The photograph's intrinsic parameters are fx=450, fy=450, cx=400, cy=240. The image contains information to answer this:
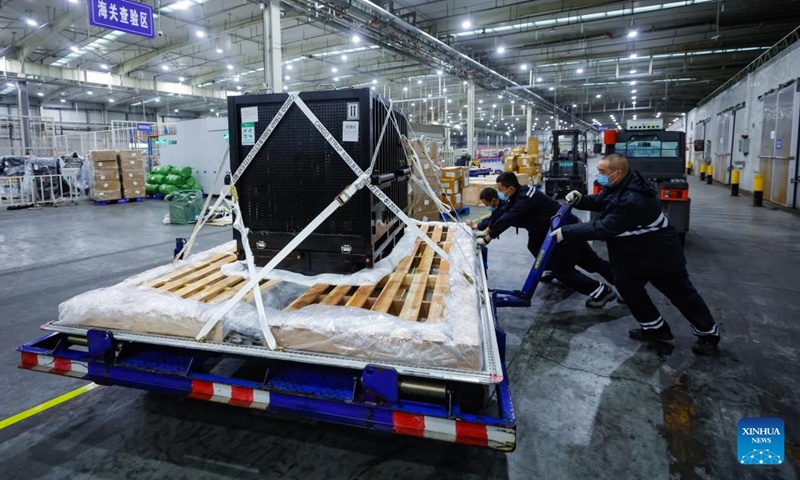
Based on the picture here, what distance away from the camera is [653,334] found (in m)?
3.89

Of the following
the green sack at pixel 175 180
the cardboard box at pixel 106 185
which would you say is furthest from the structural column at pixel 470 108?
the cardboard box at pixel 106 185

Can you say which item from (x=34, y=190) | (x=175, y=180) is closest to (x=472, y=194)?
(x=175, y=180)

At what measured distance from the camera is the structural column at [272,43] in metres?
9.91

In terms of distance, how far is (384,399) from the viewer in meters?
2.01

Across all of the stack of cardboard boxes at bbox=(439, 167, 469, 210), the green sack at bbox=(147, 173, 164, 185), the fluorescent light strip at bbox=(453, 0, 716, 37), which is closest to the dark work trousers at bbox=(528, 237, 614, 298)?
the stack of cardboard boxes at bbox=(439, 167, 469, 210)

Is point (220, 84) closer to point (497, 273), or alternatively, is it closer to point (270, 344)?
point (497, 273)

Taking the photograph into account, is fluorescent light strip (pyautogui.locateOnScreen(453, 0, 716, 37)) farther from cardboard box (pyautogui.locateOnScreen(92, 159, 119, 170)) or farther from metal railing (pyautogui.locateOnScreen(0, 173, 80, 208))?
metal railing (pyautogui.locateOnScreen(0, 173, 80, 208))

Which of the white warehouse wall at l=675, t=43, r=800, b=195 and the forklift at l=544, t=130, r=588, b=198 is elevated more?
the white warehouse wall at l=675, t=43, r=800, b=195

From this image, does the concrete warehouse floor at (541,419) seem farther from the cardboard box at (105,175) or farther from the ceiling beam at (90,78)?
the ceiling beam at (90,78)

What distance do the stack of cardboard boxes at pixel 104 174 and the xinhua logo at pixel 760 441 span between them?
16881 millimetres

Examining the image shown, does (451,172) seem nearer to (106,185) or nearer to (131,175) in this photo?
(131,175)

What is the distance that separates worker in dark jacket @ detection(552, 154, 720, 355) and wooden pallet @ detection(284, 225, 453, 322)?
1360 millimetres

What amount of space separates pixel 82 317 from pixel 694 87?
3082 centimetres

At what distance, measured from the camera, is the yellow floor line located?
8.93ft
